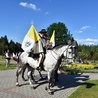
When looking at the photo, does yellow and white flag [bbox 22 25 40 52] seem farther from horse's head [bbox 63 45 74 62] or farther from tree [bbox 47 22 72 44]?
tree [bbox 47 22 72 44]

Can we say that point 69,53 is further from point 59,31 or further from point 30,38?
point 59,31

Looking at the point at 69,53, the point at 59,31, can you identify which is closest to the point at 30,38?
the point at 69,53

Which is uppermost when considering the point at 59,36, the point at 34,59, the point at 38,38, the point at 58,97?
the point at 59,36

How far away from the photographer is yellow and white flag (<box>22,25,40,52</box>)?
11016 mm

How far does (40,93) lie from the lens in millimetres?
10289

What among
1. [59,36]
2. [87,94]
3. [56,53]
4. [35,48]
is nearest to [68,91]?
[87,94]

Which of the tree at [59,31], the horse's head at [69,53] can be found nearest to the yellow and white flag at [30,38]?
the horse's head at [69,53]

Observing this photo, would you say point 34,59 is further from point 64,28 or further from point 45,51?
point 64,28

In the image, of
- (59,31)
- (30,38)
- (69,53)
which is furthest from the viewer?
(59,31)

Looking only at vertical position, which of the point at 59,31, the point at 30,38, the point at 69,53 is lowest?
the point at 69,53

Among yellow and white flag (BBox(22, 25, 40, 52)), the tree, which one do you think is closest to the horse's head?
yellow and white flag (BBox(22, 25, 40, 52))

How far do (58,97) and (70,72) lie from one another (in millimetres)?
9045

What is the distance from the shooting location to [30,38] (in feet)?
36.4

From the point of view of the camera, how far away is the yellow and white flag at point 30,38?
11016mm
